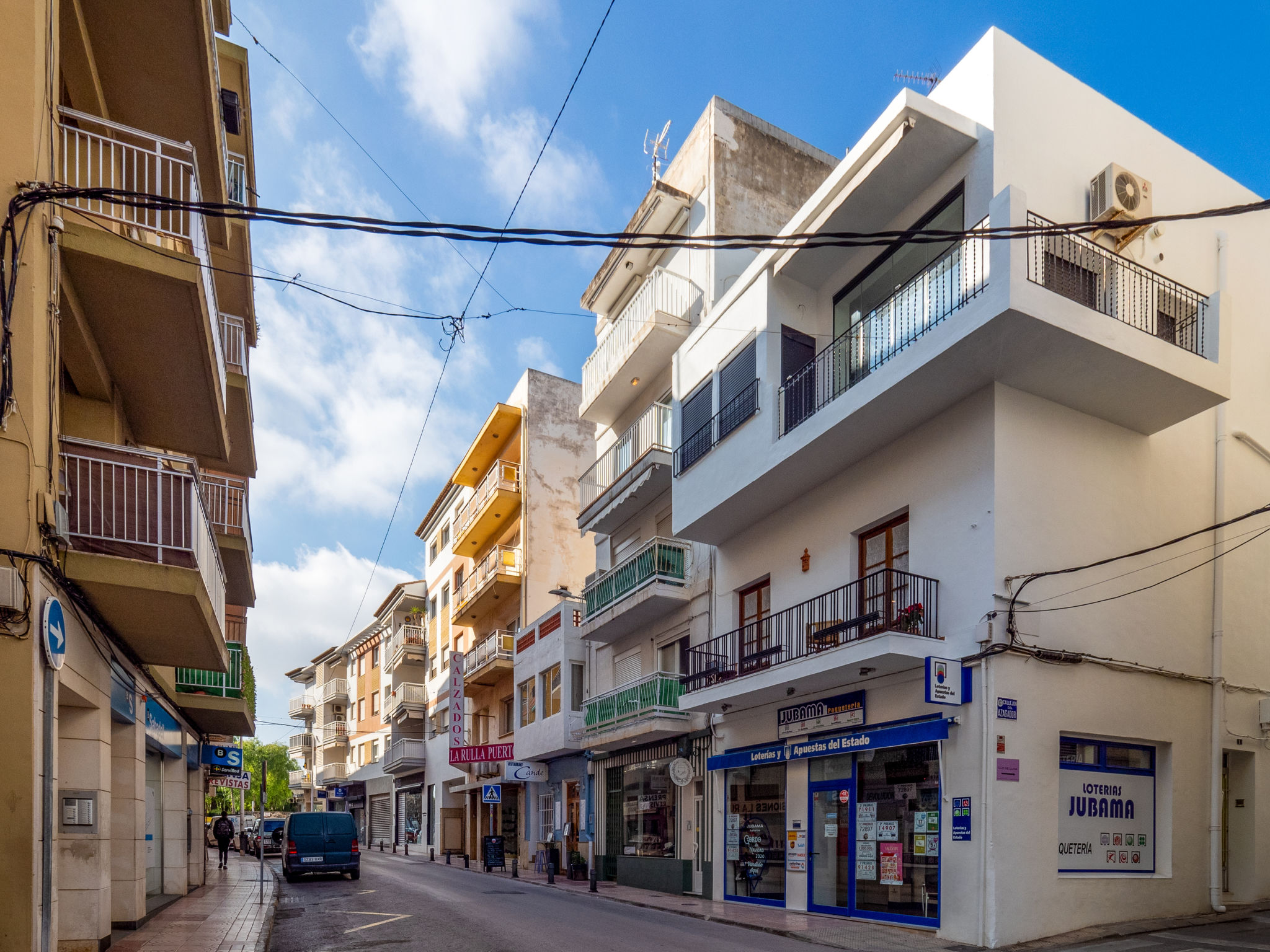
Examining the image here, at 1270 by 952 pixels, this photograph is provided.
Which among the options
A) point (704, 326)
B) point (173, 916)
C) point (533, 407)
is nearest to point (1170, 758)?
point (704, 326)

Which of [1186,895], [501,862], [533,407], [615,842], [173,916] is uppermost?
[533,407]

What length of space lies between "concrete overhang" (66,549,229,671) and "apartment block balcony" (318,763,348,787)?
52.6 meters

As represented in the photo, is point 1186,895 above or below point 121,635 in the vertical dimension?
below

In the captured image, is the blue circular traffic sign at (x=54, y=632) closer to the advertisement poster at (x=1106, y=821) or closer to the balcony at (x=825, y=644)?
the balcony at (x=825, y=644)

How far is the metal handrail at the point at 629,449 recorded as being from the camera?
74.3 ft

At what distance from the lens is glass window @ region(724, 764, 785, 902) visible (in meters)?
16.7

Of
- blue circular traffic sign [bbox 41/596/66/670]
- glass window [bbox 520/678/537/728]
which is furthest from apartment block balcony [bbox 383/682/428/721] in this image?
blue circular traffic sign [bbox 41/596/66/670]

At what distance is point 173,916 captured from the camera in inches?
591

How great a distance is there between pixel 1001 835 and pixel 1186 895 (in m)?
3.48

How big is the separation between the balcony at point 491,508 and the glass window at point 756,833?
710 inches

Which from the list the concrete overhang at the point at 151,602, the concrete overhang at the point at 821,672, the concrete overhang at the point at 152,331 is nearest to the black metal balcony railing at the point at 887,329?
the concrete overhang at the point at 821,672

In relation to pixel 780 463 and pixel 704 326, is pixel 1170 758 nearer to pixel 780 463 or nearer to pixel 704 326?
pixel 780 463

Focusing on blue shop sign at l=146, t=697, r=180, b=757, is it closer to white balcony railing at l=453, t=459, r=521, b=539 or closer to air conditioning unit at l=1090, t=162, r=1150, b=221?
air conditioning unit at l=1090, t=162, r=1150, b=221

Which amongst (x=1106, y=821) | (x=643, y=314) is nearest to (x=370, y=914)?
(x=1106, y=821)
